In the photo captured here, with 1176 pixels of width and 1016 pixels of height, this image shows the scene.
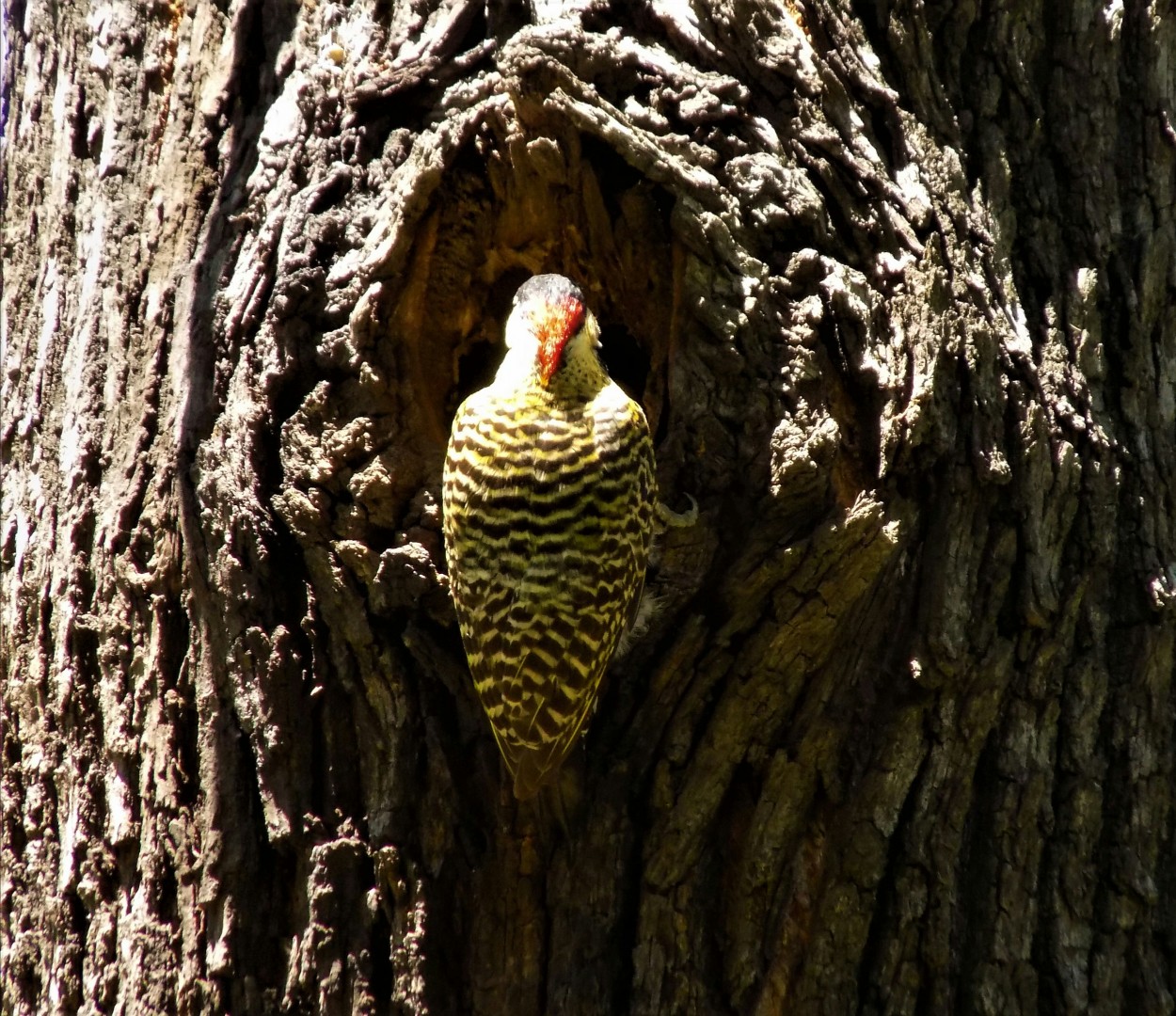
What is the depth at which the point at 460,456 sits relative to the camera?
3.50 m

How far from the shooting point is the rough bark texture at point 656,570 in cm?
290

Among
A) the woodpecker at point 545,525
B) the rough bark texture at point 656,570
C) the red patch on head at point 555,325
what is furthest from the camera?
the red patch on head at point 555,325

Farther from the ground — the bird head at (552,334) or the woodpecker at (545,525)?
the bird head at (552,334)

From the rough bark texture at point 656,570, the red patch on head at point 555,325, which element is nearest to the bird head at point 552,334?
the red patch on head at point 555,325

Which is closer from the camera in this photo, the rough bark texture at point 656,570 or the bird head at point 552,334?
the rough bark texture at point 656,570

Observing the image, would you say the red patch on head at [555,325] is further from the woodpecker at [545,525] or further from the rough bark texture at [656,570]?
the rough bark texture at [656,570]

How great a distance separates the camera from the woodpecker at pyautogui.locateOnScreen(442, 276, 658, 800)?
3131 mm

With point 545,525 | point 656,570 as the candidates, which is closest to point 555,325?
point 545,525

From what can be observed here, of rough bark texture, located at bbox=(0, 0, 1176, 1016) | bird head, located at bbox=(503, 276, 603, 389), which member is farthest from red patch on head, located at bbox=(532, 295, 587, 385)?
rough bark texture, located at bbox=(0, 0, 1176, 1016)

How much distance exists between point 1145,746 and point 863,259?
144 cm

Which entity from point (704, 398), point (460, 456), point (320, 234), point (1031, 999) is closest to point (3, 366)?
point (320, 234)

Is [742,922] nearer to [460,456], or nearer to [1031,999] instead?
[1031,999]

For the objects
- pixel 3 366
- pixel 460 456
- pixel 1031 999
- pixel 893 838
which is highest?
pixel 3 366

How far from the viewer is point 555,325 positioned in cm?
350
